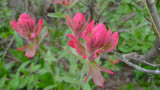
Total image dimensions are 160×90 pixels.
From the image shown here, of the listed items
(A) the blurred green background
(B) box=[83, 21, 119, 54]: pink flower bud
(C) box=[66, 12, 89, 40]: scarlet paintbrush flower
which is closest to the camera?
(B) box=[83, 21, 119, 54]: pink flower bud

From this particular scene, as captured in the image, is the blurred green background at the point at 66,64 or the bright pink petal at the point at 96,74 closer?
the bright pink petal at the point at 96,74

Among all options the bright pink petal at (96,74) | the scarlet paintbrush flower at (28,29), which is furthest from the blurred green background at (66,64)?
the scarlet paintbrush flower at (28,29)

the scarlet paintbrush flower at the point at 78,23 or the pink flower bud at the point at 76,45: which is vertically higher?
the scarlet paintbrush flower at the point at 78,23

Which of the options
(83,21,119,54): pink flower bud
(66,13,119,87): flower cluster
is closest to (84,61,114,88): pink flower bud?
(66,13,119,87): flower cluster

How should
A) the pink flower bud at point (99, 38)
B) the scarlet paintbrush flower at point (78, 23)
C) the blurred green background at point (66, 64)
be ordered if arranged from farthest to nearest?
the blurred green background at point (66, 64), the scarlet paintbrush flower at point (78, 23), the pink flower bud at point (99, 38)

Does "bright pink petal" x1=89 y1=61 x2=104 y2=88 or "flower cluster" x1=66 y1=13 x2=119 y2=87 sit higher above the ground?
"flower cluster" x1=66 y1=13 x2=119 y2=87

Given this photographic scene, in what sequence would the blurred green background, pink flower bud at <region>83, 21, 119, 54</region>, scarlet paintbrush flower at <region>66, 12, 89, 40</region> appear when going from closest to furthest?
1. pink flower bud at <region>83, 21, 119, 54</region>
2. scarlet paintbrush flower at <region>66, 12, 89, 40</region>
3. the blurred green background

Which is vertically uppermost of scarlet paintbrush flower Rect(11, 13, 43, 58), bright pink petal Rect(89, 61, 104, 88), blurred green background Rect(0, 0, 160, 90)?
scarlet paintbrush flower Rect(11, 13, 43, 58)

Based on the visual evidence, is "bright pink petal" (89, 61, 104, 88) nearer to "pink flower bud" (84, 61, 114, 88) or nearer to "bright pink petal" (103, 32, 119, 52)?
"pink flower bud" (84, 61, 114, 88)

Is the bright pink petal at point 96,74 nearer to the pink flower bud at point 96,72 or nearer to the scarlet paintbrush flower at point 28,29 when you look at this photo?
the pink flower bud at point 96,72

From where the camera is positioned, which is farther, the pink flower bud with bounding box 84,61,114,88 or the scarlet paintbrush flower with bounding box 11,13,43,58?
the scarlet paintbrush flower with bounding box 11,13,43,58
